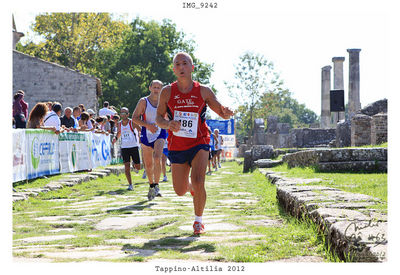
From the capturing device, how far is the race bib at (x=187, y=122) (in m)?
5.32

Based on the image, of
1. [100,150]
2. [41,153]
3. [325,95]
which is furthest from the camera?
[325,95]

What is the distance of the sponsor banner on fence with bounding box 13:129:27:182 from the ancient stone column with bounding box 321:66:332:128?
29073 millimetres

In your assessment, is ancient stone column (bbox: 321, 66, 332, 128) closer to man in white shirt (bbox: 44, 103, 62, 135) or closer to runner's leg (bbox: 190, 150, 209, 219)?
man in white shirt (bbox: 44, 103, 62, 135)

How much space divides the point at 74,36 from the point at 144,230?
37.5 m

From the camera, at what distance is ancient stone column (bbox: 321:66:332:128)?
122ft

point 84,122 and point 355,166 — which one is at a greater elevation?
point 84,122

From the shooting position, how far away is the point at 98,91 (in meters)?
33.0

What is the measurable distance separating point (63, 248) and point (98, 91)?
95.7 ft

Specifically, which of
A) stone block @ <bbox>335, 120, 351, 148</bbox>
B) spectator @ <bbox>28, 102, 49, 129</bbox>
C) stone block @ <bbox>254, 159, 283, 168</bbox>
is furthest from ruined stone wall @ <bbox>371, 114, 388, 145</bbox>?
spectator @ <bbox>28, 102, 49, 129</bbox>

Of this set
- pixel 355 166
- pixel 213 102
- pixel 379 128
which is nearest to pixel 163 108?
pixel 213 102

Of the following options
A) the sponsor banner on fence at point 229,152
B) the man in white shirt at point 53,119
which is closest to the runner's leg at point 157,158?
the man in white shirt at point 53,119

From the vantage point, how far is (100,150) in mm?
16922

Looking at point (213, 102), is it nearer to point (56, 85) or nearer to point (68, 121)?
point (68, 121)

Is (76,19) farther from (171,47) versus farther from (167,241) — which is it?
(167,241)
